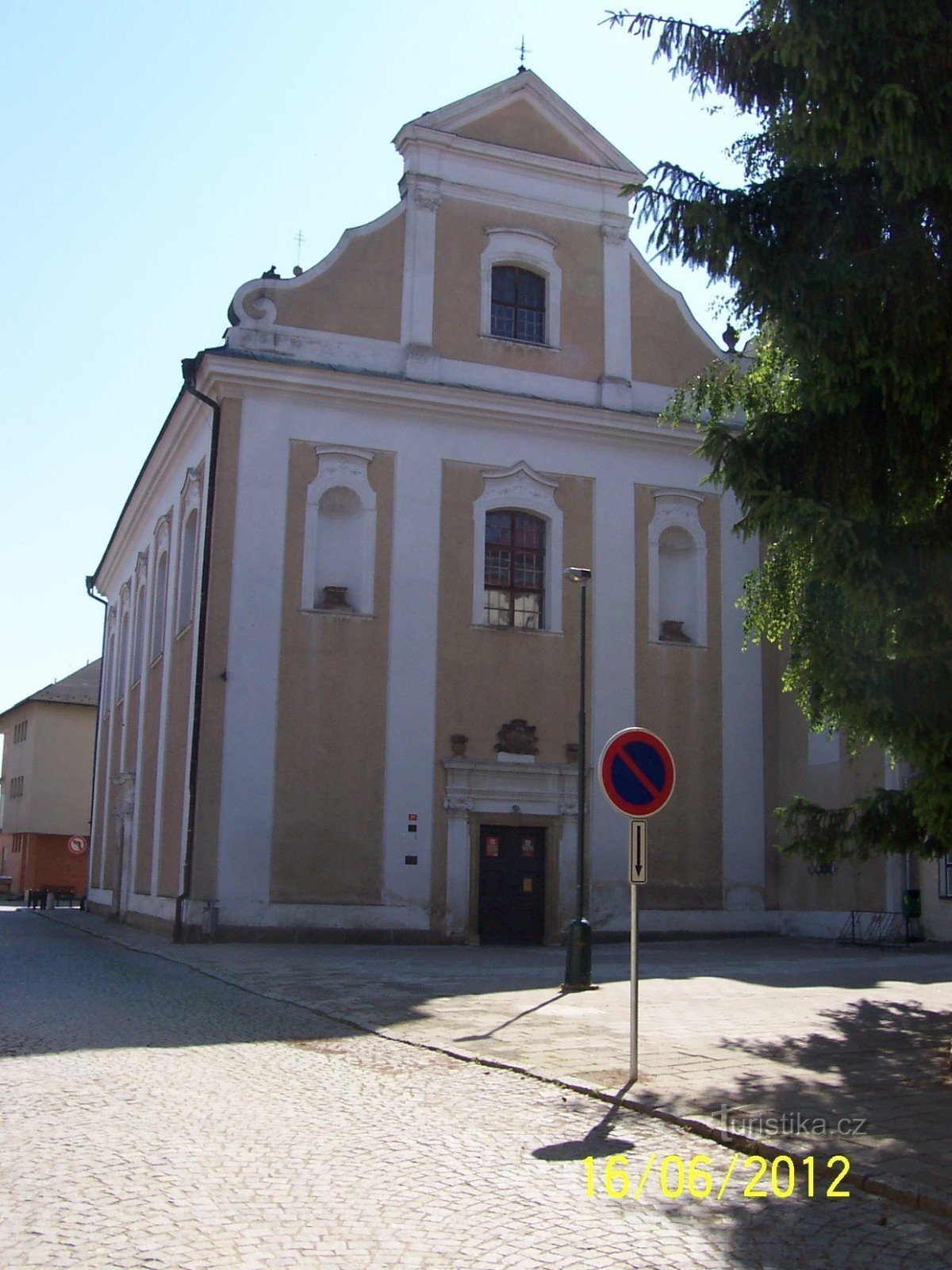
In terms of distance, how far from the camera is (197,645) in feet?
72.4

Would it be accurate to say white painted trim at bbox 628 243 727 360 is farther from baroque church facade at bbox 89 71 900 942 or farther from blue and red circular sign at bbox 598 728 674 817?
blue and red circular sign at bbox 598 728 674 817

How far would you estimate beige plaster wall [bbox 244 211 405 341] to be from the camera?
23.2 meters

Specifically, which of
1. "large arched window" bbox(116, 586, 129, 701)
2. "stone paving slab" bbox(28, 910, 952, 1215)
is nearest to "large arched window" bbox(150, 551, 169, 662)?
"large arched window" bbox(116, 586, 129, 701)

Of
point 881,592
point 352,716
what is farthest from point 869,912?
point 881,592

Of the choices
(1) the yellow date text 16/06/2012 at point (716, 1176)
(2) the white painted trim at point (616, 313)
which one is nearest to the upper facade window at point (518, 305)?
(2) the white painted trim at point (616, 313)

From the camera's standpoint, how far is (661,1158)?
6508 millimetres

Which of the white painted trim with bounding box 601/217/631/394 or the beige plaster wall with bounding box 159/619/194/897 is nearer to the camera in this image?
the beige plaster wall with bounding box 159/619/194/897

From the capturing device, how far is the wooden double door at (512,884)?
75.6ft

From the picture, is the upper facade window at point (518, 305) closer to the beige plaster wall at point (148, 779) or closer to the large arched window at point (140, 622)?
the beige plaster wall at point (148, 779)

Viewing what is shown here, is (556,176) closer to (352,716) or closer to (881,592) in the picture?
(352,716)

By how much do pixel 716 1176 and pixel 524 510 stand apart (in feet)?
61.3

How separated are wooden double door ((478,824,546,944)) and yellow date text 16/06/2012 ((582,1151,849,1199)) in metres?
16.6

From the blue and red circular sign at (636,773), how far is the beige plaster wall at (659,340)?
17.5 m

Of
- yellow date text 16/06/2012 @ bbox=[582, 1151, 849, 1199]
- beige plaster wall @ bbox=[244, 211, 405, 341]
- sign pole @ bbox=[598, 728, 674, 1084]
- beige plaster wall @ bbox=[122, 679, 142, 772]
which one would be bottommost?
yellow date text 16/06/2012 @ bbox=[582, 1151, 849, 1199]
